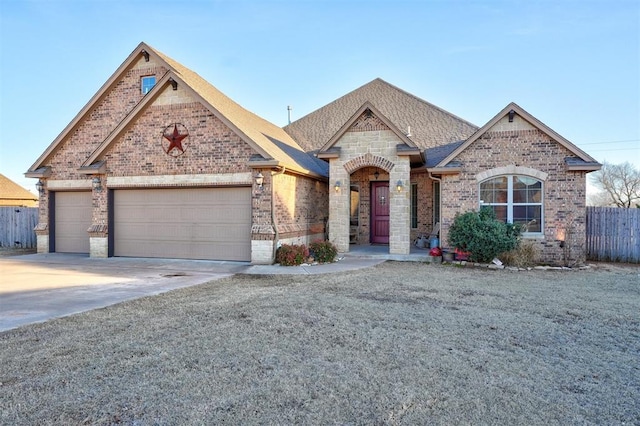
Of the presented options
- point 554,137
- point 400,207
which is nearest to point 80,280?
point 400,207

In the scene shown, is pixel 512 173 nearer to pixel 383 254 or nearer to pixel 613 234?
pixel 613 234

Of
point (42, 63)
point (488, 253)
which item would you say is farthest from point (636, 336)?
point (42, 63)

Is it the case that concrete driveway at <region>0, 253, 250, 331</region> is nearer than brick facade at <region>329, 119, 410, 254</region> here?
Yes

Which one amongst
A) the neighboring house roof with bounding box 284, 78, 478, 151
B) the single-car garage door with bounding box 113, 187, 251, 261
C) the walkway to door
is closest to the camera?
the single-car garage door with bounding box 113, 187, 251, 261

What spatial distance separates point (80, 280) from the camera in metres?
9.84

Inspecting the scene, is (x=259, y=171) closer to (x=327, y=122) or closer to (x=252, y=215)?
(x=252, y=215)

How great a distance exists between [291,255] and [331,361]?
303 inches

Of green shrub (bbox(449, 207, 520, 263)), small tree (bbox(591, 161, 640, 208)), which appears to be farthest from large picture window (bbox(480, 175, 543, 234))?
small tree (bbox(591, 161, 640, 208))

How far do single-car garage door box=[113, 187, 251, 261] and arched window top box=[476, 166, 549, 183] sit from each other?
7258mm

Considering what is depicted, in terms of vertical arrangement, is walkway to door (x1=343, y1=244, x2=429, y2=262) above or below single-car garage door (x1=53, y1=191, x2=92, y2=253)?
below

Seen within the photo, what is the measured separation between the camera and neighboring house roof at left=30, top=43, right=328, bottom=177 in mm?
12766

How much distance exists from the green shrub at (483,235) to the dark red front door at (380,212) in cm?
470

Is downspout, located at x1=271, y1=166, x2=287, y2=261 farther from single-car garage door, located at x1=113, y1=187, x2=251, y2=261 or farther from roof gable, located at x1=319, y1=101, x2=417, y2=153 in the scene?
roof gable, located at x1=319, y1=101, x2=417, y2=153

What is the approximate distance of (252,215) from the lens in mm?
12734
